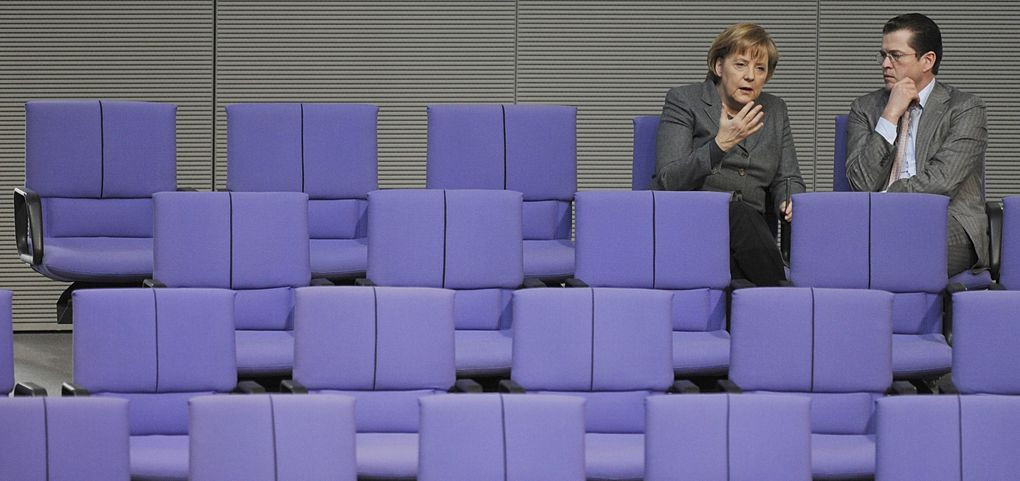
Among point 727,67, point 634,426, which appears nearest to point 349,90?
point 727,67

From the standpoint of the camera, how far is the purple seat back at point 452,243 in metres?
2.80

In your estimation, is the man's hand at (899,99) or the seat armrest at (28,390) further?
the man's hand at (899,99)

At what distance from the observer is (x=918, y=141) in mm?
3223

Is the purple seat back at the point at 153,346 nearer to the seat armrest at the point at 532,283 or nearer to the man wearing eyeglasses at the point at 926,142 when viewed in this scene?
the seat armrest at the point at 532,283

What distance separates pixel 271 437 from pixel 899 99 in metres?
1.82

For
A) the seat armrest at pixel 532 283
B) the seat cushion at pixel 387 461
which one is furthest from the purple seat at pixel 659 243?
the seat cushion at pixel 387 461

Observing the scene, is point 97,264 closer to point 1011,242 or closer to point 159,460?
point 159,460

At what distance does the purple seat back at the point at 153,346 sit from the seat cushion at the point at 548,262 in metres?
0.91

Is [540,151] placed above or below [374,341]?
above

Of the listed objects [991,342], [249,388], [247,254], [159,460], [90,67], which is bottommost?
[159,460]

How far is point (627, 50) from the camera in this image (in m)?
4.29

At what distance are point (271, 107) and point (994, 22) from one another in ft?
7.67

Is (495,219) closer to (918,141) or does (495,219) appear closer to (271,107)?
(271,107)

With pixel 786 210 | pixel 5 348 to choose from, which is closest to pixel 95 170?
pixel 5 348
